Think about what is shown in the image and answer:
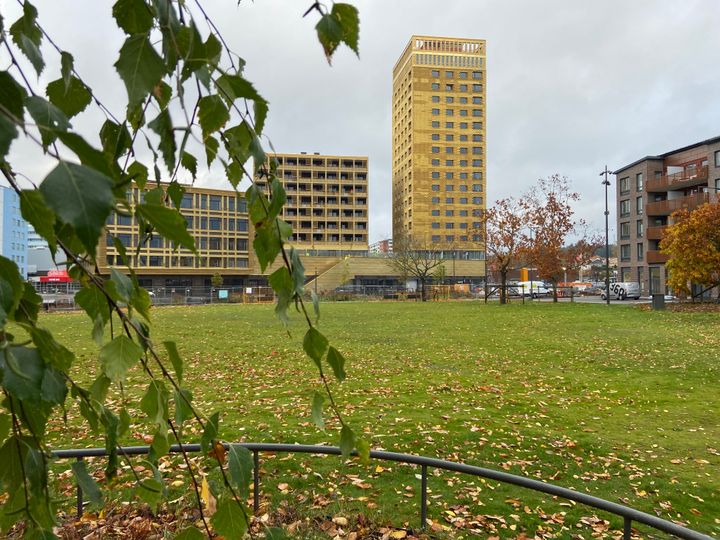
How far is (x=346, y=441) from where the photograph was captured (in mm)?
1094

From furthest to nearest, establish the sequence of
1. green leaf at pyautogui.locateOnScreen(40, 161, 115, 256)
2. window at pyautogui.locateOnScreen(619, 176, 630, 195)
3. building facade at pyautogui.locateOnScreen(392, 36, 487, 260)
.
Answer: building facade at pyautogui.locateOnScreen(392, 36, 487, 260)
window at pyautogui.locateOnScreen(619, 176, 630, 195)
green leaf at pyautogui.locateOnScreen(40, 161, 115, 256)

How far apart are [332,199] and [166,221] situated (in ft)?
281

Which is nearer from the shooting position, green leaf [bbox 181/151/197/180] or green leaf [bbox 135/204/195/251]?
green leaf [bbox 135/204/195/251]

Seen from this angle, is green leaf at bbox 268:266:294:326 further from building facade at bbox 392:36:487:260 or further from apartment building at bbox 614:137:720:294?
building facade at bbox 392:36:487:260

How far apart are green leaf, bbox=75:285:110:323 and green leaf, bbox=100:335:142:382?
0.11 m

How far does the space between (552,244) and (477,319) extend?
1385cm

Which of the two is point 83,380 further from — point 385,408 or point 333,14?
point 333,14

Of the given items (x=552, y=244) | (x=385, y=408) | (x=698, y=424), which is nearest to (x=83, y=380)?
(x=385, y=408)

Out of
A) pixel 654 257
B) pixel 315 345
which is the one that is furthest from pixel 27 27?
pixel 654 257

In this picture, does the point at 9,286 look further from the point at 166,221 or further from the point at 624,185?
the point at 624,185

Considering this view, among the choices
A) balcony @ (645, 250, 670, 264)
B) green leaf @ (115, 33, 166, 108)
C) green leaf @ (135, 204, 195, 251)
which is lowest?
green leaf @ (135, 204, 195, 251)

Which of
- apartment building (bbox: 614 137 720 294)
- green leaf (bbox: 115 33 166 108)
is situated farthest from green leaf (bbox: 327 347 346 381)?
apartment building (bbox: 614 137 720 294)

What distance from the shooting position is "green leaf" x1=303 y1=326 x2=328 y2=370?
0.98 meters

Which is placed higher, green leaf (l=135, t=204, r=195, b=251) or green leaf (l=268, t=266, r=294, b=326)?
green leaf (l=135, t=204, r=195, b=251)
